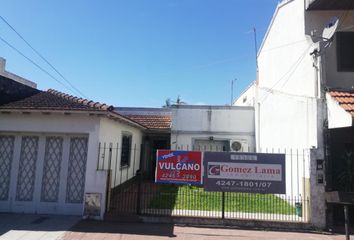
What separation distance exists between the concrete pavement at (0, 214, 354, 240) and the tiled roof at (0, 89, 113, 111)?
3.16m

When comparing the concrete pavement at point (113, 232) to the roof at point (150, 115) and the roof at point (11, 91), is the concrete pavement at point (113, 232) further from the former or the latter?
the roof at point (150, 115)

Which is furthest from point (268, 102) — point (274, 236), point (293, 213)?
point (274, 236)

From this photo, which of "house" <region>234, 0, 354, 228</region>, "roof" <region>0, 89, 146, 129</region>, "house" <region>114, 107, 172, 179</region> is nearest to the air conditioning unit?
"house" <region>114, 107, 172, 179</region>

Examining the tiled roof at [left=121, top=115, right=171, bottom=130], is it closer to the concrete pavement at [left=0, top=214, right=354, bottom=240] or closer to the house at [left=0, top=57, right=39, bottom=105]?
the house at [left=0, top=57, right=39, bottom=105]

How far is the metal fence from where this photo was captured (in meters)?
8.84

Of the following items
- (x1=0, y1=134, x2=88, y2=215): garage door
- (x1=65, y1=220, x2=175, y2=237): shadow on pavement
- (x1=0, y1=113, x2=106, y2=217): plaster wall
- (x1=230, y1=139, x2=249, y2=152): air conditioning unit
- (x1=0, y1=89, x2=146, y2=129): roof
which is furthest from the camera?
(x1=230, y1=139, x2=249, y2=152): air conditioning unit

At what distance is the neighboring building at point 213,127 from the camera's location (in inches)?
651

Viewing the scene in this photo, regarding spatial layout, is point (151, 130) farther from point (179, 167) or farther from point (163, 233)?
point (163, 233)

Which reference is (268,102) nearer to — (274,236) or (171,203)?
(171,203)

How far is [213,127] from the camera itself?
16.7 meters

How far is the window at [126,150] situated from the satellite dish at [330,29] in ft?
27.9

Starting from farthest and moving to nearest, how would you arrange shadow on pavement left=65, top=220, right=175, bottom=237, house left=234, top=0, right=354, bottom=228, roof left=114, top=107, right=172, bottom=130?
roof left=114, top=107, right=172, bottom=130, house left=234, top=0, right=354, bottom=228, shadow on pavement left=65, top=220, right=175, bottom=237

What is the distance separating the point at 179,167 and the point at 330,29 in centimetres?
595

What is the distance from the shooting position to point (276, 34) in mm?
12391
